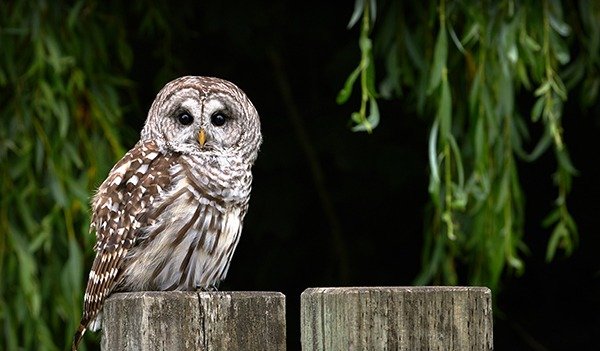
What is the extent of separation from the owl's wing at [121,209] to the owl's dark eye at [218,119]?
22cm

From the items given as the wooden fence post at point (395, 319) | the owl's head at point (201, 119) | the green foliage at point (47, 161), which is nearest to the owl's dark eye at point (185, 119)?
the owl's head at point (201, 119)

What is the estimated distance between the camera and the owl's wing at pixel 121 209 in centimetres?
347

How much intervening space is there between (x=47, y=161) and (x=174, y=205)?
114cm

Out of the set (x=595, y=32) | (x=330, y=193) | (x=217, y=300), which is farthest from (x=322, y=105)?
(x=217, y=300)

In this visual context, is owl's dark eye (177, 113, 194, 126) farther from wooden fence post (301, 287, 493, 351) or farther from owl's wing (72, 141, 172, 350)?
wooden fence post (301, 287, 493, 351)

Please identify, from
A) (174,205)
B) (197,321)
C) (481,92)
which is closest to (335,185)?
(481,92)

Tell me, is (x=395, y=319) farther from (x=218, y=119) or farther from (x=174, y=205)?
(x=218, y=119)

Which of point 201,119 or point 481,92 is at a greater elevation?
point 481,92

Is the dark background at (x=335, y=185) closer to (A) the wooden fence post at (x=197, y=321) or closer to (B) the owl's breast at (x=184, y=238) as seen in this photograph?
(B) the owl's breast at (x=184, y=238)

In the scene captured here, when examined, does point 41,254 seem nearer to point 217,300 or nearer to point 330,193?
point 330,193

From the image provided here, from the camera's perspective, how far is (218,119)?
12.5ft

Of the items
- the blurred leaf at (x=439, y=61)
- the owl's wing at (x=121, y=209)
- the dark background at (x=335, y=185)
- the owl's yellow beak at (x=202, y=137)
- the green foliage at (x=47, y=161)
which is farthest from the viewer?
the dark background at (x=335, y=185)

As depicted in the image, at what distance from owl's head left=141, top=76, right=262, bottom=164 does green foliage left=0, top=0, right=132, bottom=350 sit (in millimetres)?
807

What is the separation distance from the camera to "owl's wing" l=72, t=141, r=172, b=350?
3467 millimetres
